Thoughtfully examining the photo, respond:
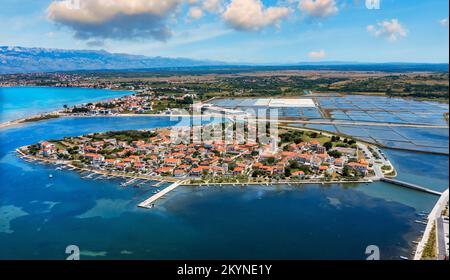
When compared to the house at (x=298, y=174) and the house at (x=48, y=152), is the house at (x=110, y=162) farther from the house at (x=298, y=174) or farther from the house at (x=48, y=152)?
the house at (x=298, y=174)

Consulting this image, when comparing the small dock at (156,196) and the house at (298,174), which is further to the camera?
the house at (298,174)

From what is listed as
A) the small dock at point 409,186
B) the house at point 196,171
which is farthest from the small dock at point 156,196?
the small dock at point 409,186

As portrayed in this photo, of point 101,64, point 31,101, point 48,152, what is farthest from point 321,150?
point 101,64

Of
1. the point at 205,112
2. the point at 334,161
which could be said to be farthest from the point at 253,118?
the point at 334,161

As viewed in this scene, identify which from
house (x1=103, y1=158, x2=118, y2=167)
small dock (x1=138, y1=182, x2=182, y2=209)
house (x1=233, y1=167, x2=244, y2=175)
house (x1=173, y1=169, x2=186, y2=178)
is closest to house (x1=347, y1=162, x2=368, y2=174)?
house (x1=233, y1=167, x2=244, y2=175)

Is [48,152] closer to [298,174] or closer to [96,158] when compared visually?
[96,158]

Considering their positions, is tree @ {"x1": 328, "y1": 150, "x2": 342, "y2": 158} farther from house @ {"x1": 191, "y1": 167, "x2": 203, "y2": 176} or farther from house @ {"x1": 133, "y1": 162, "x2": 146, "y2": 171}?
house @ {"x1": 133, "y1": 162, "x2": 146, "y2": 171}
